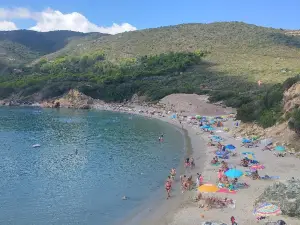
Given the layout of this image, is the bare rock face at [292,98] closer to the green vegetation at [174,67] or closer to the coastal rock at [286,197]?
the coastal rock at [286,197]

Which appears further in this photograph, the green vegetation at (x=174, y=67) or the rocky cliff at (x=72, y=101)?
the rocky cliff at (x=72, y=101)

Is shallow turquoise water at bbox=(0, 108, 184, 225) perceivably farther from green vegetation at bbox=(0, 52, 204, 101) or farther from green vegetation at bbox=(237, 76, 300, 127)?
green vegetation at bbox=(0, 52, 204, 101)

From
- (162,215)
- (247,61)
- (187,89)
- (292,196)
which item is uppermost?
(247,61)

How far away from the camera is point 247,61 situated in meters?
115

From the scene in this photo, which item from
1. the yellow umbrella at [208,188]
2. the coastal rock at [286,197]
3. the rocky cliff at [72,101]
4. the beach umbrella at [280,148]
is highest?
the rocky cliff at [72,101]

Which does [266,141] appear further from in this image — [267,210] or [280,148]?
[267,210]

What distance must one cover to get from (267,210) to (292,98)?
26728mm

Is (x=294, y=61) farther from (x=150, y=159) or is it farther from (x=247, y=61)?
(x=150, y=159)

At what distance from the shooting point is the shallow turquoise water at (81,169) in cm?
2473

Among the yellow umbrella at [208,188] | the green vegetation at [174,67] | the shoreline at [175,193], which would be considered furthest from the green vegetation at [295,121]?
the green vegetation at [174,67]

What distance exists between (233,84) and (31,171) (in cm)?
6837

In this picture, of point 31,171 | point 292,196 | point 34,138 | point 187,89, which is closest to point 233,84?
point 187,89

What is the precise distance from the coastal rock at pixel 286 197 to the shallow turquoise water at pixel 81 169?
848 cm

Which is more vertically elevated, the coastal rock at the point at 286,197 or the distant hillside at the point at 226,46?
the distant hillside at the point at 226,46
